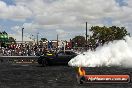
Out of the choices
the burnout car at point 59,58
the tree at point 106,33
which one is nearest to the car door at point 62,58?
the burnout car at point 59,58

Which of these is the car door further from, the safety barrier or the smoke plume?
the safety barrier

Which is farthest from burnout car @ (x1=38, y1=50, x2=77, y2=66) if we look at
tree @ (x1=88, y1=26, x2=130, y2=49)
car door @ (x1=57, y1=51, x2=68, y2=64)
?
tree @ (x1=88, y1=26, x2=130, y2=49)

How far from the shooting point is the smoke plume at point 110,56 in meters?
31.7

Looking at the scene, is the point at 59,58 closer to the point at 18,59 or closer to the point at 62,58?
the point at 62,58

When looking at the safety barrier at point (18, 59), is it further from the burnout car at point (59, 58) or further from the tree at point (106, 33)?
the tree at point (106, 33)

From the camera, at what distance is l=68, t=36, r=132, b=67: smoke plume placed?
3171cm

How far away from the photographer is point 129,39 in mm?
31781

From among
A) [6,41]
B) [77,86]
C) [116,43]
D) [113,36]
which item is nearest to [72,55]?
[116,43]

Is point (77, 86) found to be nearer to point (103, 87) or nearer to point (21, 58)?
point (103, 87)

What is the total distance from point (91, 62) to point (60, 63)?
9.09 feet

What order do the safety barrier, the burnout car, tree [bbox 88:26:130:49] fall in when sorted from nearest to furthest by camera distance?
the burnout car
the safety barrier
tree [bbox 88:26:130:49]

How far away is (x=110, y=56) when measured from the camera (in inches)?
1260

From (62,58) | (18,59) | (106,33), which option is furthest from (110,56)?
(106,33)

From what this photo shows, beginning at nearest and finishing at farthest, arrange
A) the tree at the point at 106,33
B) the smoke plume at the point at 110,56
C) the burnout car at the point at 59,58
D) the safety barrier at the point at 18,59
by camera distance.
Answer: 1. the smoke plume at the point at 110,56
2. the burnout car at the point at 59,58
3. the safety barrier at the point at 18,59
4. the tree at the point at 106,33
